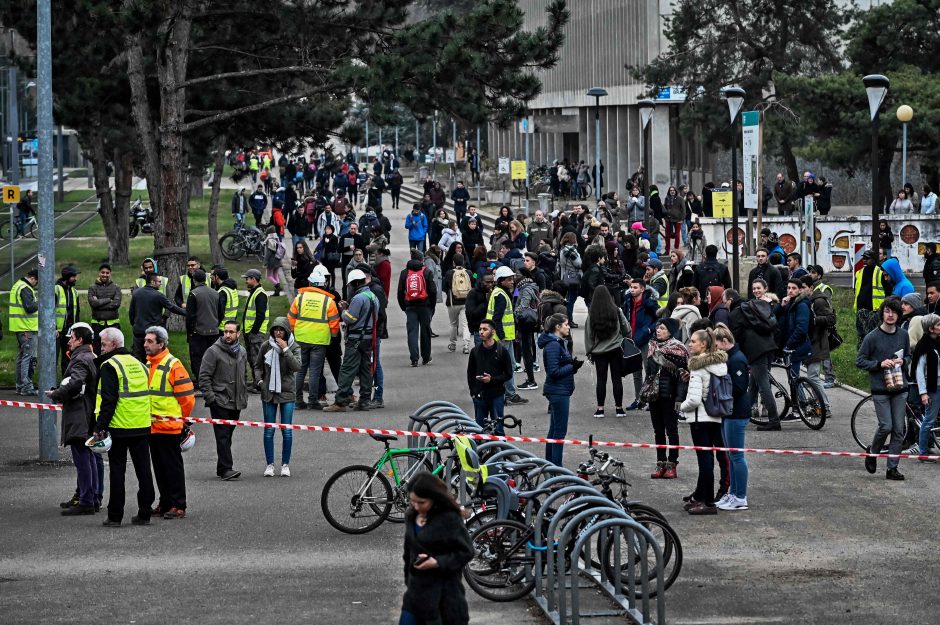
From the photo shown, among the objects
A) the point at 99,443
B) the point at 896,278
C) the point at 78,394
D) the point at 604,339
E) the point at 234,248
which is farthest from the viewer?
the point at 234,248

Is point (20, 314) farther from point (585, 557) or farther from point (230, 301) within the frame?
point (585, 557)

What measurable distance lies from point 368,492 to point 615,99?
57.7 metres

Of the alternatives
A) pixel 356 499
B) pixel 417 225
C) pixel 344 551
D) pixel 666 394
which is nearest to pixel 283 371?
pixel 356 499

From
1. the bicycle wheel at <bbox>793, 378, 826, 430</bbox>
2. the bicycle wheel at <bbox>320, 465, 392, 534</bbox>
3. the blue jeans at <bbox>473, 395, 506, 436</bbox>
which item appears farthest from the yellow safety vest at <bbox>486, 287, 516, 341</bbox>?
the bicycle wheel at <bbox>320, 465, 392, 534</bbox>

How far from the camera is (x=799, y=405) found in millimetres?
18531

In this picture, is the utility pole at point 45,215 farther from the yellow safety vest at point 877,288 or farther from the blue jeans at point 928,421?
the yellow safety vest at point 877,288

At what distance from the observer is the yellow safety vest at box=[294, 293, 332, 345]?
2000 cm

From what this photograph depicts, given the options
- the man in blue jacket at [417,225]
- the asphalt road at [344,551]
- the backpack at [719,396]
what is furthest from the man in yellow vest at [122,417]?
the man in blue jacket at [417,225]

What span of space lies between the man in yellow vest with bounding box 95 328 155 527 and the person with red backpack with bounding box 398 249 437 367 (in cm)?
991

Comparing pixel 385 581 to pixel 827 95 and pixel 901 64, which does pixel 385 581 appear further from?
pixel 901 64

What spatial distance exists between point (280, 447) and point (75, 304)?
19.8ft

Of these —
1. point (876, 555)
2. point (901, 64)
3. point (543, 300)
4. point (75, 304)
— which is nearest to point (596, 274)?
point (543, 300)

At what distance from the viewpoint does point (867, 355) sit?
611 inches

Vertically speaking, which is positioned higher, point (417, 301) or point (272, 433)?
point (417, 301)
